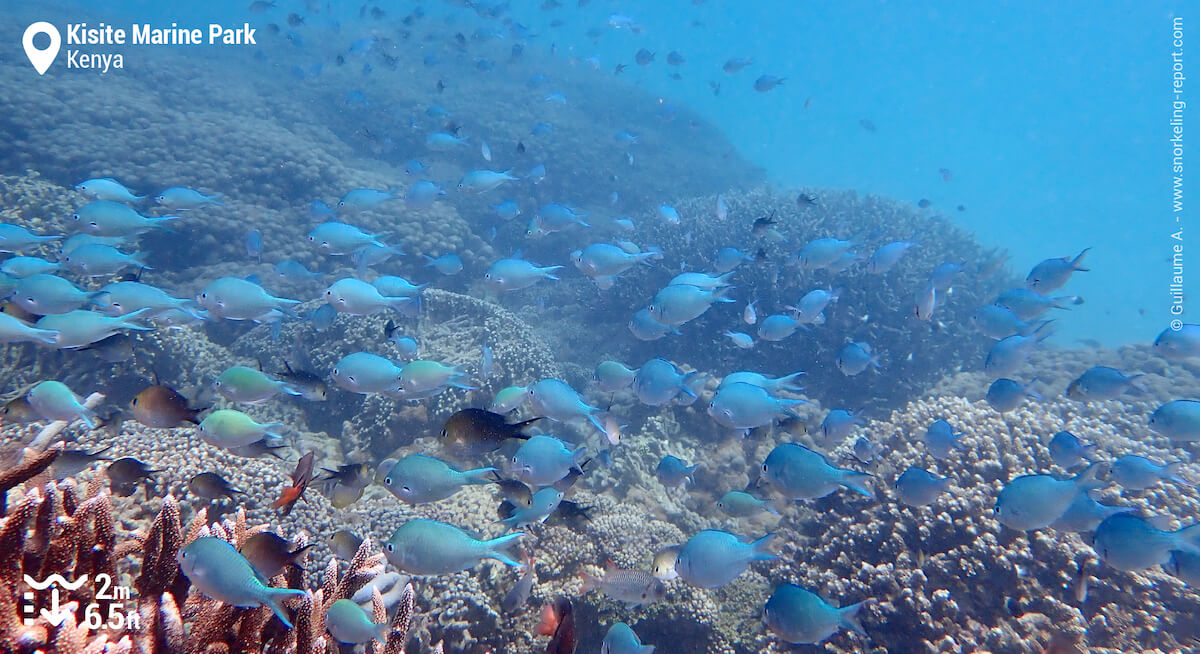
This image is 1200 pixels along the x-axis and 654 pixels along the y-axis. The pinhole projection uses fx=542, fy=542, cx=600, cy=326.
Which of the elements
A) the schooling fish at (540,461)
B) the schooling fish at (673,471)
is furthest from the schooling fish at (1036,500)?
the schooling fish at (540,461)

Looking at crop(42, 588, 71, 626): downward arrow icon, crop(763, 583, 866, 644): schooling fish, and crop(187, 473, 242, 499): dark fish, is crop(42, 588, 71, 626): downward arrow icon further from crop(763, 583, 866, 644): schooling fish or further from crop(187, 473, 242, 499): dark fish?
crop(763, 583, 866, 644): schooling fish

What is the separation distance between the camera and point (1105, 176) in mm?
91250

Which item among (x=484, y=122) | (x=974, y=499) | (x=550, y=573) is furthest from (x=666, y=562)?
(x=484, y=122)

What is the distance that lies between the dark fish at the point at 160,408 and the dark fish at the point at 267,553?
1.46m

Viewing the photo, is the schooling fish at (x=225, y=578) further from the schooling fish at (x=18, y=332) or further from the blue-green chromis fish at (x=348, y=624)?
the schooling fish at (x=18, y=332)

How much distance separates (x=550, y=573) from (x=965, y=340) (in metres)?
10.6

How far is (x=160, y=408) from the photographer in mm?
3705

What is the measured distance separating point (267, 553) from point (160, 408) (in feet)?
5.70

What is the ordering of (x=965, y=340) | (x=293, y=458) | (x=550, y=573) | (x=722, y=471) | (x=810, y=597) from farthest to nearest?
(x=965, y=340) < (x=722, y=471) < (x=293, y=458) < (x=550, y=573) < (x=810, y=597)

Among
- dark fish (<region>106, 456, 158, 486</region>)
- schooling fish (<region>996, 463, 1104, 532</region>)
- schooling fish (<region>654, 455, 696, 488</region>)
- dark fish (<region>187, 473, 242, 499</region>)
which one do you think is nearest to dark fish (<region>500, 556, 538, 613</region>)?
schooling fish (<region>654, 455, 696, 488</region>)

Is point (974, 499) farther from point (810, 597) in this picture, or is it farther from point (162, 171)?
point (162, 171)

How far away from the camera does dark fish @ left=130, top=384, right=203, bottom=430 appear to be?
3664mm

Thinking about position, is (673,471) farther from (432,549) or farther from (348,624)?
(348,624)

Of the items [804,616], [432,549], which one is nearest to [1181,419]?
[804,616]
